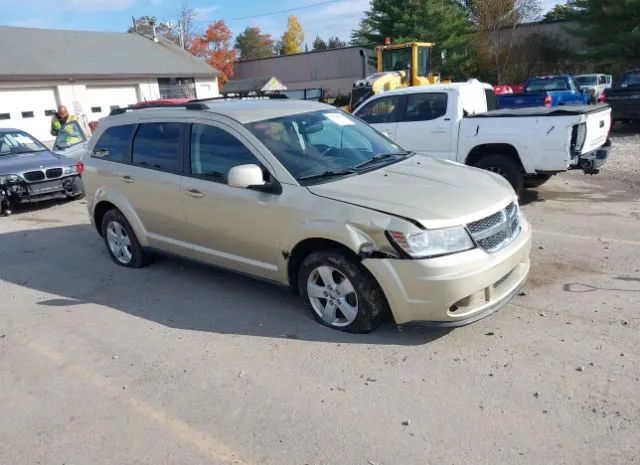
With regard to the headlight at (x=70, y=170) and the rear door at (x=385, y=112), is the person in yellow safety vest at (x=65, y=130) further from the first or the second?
the rear door at (x=385, y=112)

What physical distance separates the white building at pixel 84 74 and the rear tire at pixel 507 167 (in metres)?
18.6

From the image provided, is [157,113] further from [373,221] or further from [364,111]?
[364,111]

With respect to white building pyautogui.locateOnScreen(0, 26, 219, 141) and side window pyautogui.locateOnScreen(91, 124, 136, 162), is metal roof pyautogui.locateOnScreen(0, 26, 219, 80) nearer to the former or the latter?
white building pyautogui.locateOnScreen(0, 26, 219, 141)

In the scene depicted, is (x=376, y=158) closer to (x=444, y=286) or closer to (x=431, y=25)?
(x=444, y=286)

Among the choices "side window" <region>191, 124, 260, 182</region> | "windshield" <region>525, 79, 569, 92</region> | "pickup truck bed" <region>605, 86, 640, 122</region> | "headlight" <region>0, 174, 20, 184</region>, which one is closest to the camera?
"side window" <region>191, 124, 260, 182</region>

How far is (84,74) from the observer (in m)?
26.5

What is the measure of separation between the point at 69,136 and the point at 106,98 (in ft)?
56.9

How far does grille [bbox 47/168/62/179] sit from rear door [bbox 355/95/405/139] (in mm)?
5571

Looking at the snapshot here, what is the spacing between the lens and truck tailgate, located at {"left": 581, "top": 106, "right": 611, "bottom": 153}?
7480 millimetres

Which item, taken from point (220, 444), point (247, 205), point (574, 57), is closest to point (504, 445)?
point (220, 444)

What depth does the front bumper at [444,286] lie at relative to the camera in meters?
3.73

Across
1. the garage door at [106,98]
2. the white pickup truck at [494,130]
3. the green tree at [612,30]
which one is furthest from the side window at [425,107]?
the green tree at [612,30]

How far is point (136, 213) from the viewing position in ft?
19.1

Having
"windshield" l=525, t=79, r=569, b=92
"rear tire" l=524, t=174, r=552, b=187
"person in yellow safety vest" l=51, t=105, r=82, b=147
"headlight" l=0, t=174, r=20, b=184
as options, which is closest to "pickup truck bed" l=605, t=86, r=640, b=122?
"windshield" l=525, t=79, r=569, b=92
